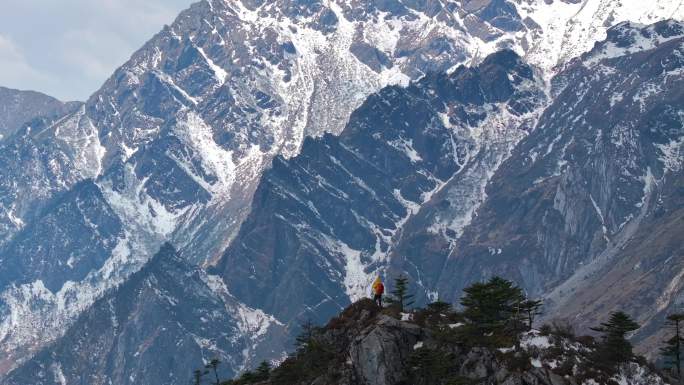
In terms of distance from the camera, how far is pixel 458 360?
188 meters

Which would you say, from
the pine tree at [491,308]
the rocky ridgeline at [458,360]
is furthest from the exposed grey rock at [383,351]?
the pine tree at [491,308]

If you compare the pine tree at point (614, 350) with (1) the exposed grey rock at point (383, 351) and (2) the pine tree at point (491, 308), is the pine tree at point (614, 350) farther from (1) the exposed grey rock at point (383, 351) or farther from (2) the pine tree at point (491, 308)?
(1) the exposed grey rock at point (383, 351)

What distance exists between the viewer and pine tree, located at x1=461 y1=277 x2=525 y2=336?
192875mm

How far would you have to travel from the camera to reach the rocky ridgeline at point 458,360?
17925 centimetres

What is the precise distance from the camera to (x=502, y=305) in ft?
644

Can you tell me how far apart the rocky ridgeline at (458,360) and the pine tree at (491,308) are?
3212 millimetres

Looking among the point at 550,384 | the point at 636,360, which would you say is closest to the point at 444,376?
the point at 550,384

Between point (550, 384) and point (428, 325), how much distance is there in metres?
29.2

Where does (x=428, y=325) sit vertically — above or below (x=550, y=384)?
above

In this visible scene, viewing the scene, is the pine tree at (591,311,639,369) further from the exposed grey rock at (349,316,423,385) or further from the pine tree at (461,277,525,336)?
the exposed grey rock at (349,316,423,385)

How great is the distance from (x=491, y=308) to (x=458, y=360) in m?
11.6

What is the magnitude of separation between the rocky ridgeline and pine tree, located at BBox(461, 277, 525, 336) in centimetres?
321

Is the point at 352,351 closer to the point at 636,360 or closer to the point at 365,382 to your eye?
the point at 365,382

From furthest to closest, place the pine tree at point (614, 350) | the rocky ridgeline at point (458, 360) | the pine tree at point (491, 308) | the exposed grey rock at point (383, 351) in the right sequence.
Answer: the pine tree at point (491, 308) → the exposed grey rock at point (383, 351) → the pine tree at point (614, 350) → the rocky ridgeline at point (458, 360)
